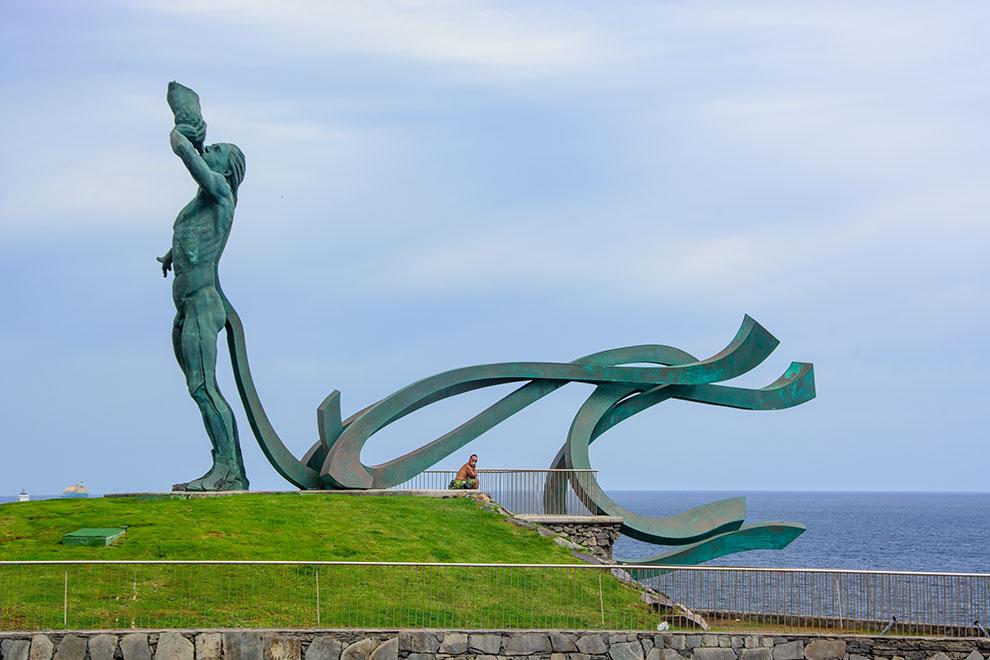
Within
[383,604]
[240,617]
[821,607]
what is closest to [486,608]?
[383,604]

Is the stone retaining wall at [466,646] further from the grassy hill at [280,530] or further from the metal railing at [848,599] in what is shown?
the grassy hill at [280,530]

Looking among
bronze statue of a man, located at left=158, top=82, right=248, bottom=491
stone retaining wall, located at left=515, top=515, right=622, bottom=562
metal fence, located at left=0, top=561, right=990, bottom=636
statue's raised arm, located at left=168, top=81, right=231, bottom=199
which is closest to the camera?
metal fence, located at left=0, top=561, right=990, bottom=636

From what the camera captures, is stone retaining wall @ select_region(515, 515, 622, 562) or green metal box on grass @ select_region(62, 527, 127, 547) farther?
stone retaining wall @ select_region(515, 515, 622, 562)

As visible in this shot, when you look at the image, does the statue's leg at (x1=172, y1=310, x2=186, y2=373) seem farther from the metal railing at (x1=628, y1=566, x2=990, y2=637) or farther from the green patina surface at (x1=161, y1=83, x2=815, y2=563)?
the metal railing at (x1=628, y1=566, x2=990, y2=637)

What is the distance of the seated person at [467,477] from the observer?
104 ft

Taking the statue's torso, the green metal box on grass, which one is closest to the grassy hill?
the green metal box on grass

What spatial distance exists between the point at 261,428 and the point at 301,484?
1504 mm

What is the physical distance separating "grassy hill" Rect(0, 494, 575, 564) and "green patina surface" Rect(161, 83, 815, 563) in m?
1.58

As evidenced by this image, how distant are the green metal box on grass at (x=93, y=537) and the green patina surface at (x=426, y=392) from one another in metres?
4.29

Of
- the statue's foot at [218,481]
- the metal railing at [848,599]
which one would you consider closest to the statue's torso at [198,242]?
the statue's foot at [218,481]

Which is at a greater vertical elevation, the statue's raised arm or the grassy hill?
the statue's raised arm

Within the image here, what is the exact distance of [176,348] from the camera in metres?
30.4

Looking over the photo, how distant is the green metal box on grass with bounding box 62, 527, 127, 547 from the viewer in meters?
24.7

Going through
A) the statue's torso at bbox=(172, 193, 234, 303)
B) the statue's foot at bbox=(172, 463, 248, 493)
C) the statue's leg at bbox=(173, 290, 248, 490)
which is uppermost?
the statue's torso at bbox=(172, 193, 234, 303)
